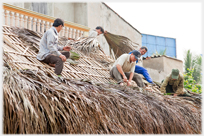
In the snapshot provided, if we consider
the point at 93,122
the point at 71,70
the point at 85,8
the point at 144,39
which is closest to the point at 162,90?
the point at 71,70

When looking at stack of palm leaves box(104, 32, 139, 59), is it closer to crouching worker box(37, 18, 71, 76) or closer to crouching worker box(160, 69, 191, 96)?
crouching worker box(160, 69, 191, 96)

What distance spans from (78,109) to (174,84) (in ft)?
9.97

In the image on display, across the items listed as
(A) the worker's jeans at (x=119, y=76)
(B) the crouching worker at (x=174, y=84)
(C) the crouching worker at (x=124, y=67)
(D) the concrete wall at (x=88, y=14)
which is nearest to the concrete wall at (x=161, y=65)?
(D) the concrete wall at (x=88, y=14)

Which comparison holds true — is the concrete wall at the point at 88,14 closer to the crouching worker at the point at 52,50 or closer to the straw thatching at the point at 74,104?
the straw thatching at the point at 74,104

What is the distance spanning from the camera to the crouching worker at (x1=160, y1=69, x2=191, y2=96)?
17.8ft

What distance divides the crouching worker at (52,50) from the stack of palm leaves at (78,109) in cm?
67

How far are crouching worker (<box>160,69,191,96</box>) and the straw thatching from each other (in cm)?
22

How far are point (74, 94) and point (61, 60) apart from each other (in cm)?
114

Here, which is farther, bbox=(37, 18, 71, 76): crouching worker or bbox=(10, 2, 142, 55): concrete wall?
bbox=(10, 2, 142, 55): concrete wall

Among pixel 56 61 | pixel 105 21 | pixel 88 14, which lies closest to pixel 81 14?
pixel 88 14

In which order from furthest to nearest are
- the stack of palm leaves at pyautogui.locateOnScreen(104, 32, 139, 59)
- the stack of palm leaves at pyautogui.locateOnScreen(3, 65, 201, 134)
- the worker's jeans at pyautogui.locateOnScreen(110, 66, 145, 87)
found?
the stack of palm leaves at pyautogui.locateOnScreen(104, 32, 139, 59) < the worker's jeans at pyautogui.locateOnScreen(110, 66, 145, 87) < the stack of palm leaves at pyautogui.locateOnScreen(3, 65, 201, 134)

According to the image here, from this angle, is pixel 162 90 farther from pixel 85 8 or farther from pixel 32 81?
pixel 85 8

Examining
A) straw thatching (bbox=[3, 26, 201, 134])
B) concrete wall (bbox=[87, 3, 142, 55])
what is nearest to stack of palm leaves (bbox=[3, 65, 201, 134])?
straw thatching (bbox=[3, 26, 201, 134])

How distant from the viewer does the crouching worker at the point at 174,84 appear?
5434 millimetres
